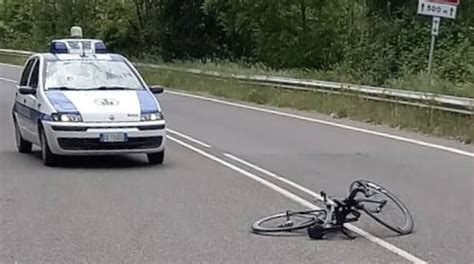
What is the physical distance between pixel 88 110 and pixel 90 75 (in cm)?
133

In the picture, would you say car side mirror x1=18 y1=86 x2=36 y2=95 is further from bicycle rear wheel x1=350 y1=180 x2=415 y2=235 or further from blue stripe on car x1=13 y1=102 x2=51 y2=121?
bicycle rear wheel x1=350 y1=180 x2=415 y2=235

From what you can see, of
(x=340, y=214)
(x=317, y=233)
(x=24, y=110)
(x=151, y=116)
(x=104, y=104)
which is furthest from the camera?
(x=24, y=110)

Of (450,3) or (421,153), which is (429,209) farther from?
(450,3)

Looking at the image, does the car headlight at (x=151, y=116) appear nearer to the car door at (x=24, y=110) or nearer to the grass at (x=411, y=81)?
the car door at (x=24, y=110)

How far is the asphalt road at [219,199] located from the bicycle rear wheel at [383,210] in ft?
0.42

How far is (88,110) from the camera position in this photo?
1342 centimetres

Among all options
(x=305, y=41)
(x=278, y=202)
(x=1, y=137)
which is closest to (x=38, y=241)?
(x=278, y=202)

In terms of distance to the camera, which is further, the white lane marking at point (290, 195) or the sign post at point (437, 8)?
the sign post at point (437, 8)

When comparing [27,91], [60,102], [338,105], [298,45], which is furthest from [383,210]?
[298,45]

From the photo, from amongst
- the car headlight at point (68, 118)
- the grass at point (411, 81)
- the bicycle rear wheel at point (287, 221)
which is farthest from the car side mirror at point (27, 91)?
the grass at point (411, 81)

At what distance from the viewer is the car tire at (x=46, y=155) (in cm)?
1365

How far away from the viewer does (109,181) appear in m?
12.4

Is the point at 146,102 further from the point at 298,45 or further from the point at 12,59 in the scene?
the point at 12,59

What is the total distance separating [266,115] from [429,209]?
523 inches
